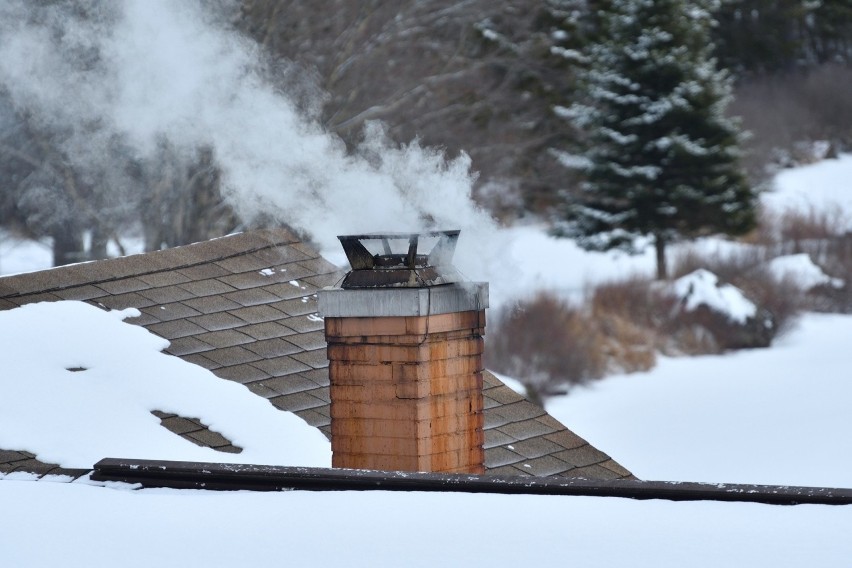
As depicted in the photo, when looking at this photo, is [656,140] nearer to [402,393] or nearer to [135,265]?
[135,265]

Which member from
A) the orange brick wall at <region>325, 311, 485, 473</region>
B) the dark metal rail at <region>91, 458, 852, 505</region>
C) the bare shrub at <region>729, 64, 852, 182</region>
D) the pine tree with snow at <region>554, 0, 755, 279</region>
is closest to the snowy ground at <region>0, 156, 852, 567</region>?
the dark metal rail at <region>91, 458, 852, 505</region>

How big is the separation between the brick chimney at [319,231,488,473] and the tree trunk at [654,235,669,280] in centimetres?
2110

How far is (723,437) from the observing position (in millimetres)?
20703

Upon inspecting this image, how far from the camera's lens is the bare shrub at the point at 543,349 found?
69.2ft

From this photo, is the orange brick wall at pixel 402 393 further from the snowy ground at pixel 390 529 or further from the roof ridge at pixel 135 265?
the roof ridge at pixel 135 265

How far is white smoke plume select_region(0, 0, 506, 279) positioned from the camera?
6.64 m

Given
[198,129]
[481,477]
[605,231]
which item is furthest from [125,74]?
[605,231]

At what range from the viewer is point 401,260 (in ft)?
18.6

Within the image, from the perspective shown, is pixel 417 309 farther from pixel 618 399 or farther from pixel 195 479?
pixel 618 399

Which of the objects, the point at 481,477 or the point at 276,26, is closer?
the point at 481,477

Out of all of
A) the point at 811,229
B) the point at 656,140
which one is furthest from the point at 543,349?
the point at 811,229

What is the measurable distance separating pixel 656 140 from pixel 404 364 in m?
23.2

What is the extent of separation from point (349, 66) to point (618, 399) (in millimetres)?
7706

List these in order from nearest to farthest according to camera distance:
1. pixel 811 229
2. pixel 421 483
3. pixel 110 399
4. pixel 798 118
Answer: pixel 421 483 → pixel 110 399 → pixel 811 229 → pixel 798 118
